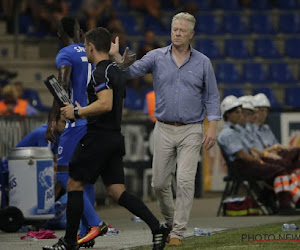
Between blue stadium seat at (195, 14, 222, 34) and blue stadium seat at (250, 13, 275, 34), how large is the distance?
92cm

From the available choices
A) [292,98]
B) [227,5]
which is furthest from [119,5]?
[292,98]

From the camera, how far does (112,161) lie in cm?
871

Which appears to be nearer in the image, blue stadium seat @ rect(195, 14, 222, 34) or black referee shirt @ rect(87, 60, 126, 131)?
black referee shirt @ rect(87, 60, 126, 131)

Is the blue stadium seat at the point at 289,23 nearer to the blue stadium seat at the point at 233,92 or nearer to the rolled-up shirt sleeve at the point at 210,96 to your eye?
the blue stadium seat at the point at 233,92

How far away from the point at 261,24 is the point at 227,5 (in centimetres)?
95

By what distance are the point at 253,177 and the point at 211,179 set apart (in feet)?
13.4

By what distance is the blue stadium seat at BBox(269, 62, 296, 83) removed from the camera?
24.3 m

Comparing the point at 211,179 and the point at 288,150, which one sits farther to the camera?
the point at 211,179

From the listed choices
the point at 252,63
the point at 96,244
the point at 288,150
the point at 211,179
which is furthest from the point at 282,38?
the point at 96,244

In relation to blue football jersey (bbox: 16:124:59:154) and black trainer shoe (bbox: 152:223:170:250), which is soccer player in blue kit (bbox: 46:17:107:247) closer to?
black trainer shoe (bbox: 152:223:170:250)

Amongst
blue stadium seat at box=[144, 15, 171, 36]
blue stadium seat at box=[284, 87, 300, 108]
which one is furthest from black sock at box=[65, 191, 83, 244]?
blue stadium seat at box=[144, 15, 171, 36]

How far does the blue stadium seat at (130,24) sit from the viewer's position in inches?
952

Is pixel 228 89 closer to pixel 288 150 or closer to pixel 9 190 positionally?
pixel 288 150

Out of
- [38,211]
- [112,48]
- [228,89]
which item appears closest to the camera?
[112,48]
